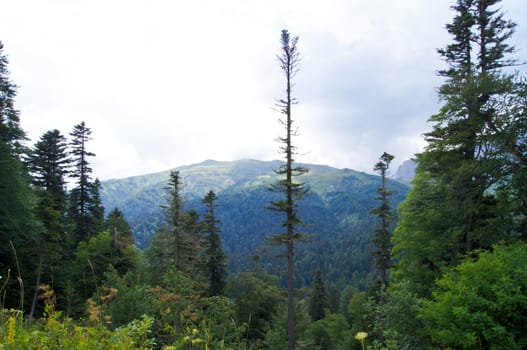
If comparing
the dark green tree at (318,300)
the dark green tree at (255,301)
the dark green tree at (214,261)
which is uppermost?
the dark green tree at (214,261)

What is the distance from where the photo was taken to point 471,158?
1748 cm

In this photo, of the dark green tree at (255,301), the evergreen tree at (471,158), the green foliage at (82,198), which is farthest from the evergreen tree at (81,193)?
the evergreen tree at (471,158)

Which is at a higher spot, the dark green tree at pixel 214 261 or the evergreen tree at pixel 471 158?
the evergreen tree at pixel 471 158

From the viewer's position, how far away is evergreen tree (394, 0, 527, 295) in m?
14.7

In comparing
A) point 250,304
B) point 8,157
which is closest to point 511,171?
point 250,304

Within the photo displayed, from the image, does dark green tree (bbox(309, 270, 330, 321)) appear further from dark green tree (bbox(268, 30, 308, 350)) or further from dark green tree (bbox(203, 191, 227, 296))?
dark green tree (bbox(268, 30, 308, 350))

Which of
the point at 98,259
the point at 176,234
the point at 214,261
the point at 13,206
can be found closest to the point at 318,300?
the point at 214,261

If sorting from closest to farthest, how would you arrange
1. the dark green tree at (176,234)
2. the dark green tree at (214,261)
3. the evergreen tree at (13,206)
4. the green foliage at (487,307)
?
the green foliage at (487,307) < the evergreen tree at (13,206) < the dark green tree at (176,234) < the dark green tree at (214,261)

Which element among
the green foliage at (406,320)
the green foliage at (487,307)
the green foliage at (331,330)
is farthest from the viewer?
the green foliage at (331,330)

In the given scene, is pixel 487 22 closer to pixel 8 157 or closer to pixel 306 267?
pixel 8 157

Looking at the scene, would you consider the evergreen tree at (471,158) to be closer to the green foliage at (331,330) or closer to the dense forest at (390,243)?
the dense forest at (390,243)

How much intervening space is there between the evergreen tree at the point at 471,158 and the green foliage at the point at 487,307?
4.12 meters

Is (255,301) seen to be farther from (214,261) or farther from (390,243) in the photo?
(390,243)

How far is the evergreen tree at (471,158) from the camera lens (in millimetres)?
14672
